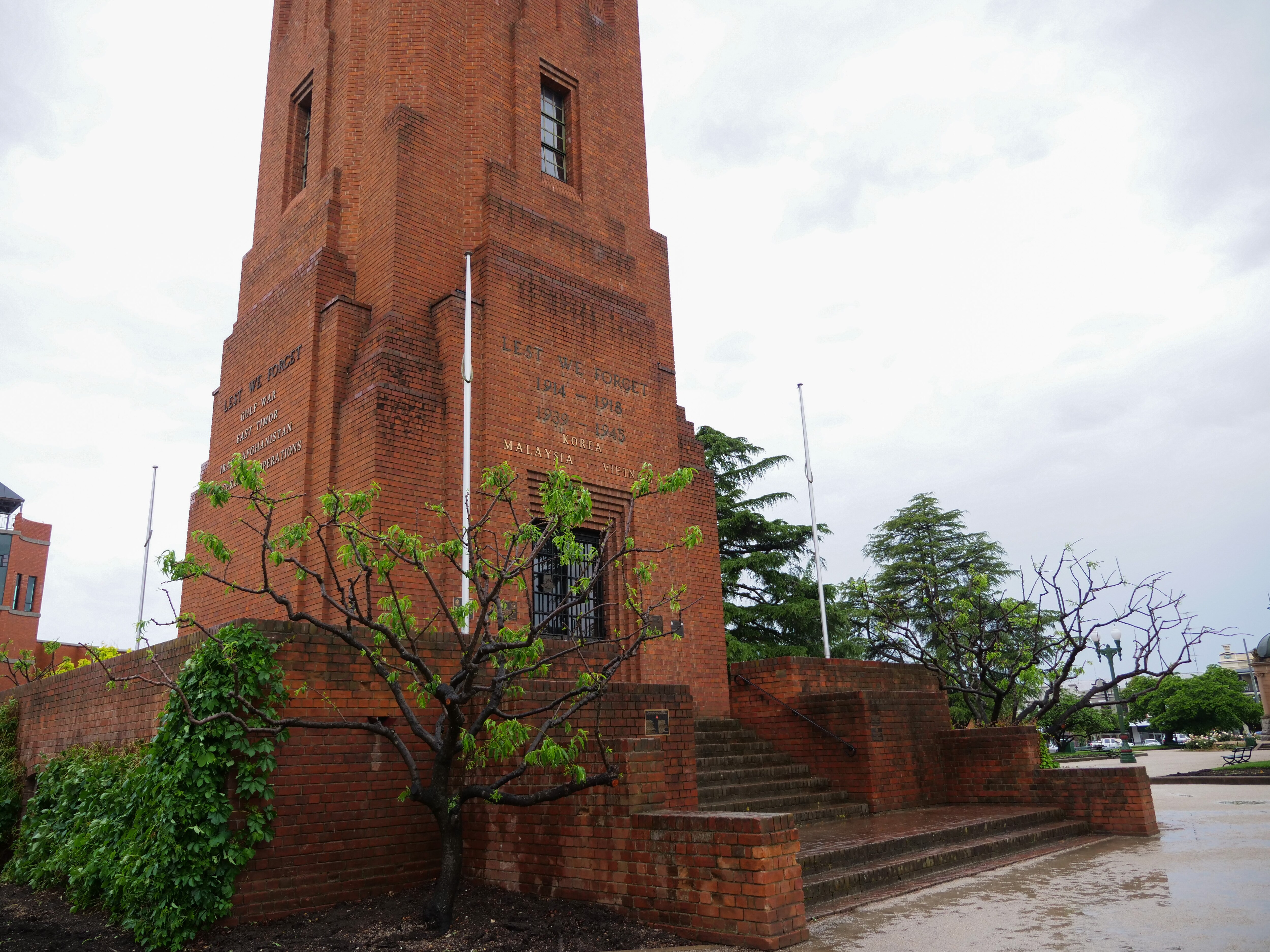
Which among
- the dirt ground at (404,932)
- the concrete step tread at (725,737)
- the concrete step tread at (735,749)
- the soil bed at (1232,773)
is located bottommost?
the soil bed at (1232,773)

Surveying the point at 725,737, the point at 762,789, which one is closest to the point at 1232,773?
the point at 725,737

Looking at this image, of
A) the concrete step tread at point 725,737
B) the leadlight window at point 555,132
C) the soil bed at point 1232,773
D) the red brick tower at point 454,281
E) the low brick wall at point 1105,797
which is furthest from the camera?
the soil bed at point 1232,773

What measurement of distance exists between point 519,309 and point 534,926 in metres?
8.55

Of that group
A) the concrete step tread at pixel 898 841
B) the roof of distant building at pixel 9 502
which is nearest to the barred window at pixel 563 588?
the concrete step tread at pixel 898 841

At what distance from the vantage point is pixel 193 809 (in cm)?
612

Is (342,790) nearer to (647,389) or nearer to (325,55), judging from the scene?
(647,389)

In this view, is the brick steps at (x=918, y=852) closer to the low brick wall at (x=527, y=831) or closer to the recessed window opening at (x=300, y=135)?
the low brick wall at (x=527, y=831)

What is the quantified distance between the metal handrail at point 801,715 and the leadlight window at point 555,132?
28.7 feet

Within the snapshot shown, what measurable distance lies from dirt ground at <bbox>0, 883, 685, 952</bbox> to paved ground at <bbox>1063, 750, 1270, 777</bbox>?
1701 centimetres

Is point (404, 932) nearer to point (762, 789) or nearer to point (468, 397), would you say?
point (762, 789)

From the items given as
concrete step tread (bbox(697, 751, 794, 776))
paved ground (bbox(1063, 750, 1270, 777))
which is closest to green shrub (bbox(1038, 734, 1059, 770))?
concrete step tread (bbox(697, 751, 794, 776))

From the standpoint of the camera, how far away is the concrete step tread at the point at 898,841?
7316 mm

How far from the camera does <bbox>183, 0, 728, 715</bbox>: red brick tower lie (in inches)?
467

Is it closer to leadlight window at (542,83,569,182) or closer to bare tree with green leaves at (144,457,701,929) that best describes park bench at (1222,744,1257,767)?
leadlight window at (542,83,569,182)
